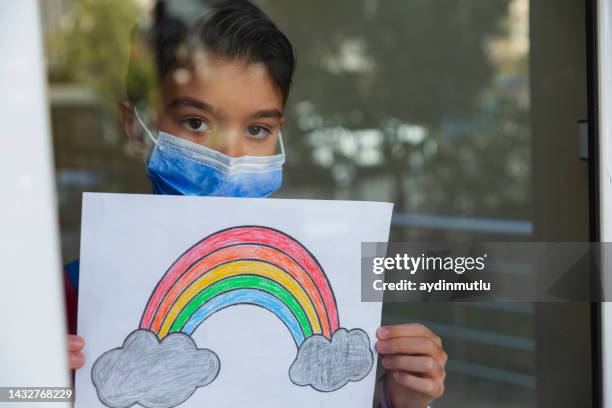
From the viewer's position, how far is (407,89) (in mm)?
6582

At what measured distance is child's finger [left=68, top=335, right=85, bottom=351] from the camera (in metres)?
1.04

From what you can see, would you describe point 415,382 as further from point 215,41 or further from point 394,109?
point 394,109

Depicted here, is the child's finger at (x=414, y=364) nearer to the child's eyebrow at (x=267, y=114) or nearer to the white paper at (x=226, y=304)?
the white paper at (x=226, y=304)

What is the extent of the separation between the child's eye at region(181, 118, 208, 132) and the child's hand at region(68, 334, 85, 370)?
0.49 meters

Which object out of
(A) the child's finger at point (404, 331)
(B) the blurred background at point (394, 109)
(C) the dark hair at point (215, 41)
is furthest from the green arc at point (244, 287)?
(B) the blurred background at point (394, 109)

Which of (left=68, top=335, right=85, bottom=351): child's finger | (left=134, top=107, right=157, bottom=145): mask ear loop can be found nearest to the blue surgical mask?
(left=134, top=107, right=157, bottom=145): mask ear loop

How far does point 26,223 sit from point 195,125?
1.85 feet

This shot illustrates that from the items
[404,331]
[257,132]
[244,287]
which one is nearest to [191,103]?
[257,132]

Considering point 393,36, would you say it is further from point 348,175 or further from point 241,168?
point 241,168

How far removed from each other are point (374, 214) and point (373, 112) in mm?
5598

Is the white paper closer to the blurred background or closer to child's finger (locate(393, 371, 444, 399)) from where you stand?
child's finger (locate(393, 371, 444, 399))

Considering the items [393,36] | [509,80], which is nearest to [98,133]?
[393,36]

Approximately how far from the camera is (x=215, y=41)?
53.2 inches

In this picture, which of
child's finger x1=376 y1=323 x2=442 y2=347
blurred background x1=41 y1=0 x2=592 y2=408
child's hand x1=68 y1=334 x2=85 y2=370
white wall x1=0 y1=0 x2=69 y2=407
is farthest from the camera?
blurred background x1=41 y1=0 x2=592 y2=408
